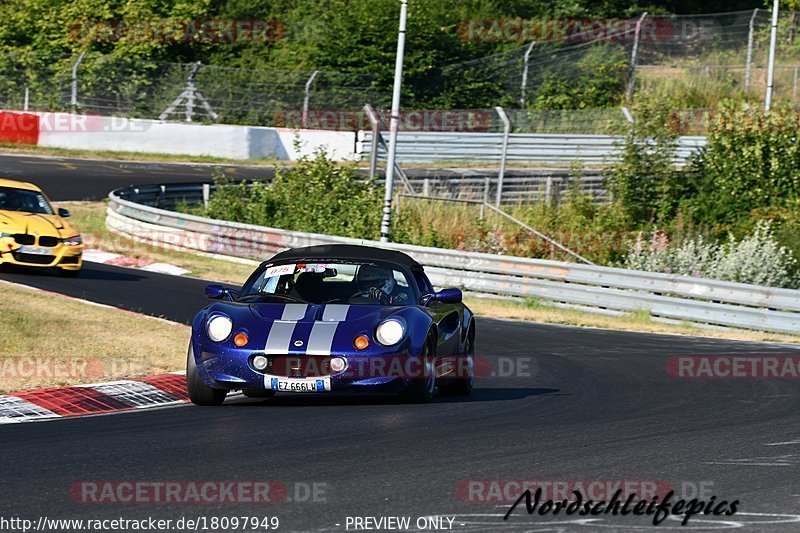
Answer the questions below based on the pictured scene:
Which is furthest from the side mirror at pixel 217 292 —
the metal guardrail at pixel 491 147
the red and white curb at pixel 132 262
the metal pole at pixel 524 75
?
the metal pole at pixel 524 75

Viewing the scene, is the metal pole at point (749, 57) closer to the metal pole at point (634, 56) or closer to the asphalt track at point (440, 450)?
the metal pole at point (634, 56)

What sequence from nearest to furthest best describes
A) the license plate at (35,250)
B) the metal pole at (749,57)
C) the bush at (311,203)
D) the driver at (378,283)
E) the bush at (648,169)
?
the driver at (378,283)
the license plate at (35,250)
the bush at (311,203)
the bush at (648,169)
the metal pole at (749,57)

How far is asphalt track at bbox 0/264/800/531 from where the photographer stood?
5.98m

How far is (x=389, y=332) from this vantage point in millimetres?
9539

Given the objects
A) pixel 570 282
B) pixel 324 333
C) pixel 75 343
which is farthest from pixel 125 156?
pixel 324 333

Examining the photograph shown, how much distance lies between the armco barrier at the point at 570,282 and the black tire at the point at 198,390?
11.1 metres

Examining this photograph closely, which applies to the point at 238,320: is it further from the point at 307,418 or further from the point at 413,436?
the point at 413,436

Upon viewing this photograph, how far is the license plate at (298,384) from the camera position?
929 centimetres

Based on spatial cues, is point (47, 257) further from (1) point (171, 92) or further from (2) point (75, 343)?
(1) point (171, 92)

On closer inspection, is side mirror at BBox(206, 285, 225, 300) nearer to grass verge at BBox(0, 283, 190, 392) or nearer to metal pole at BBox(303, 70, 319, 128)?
grass verge at BBox(0, 283, 190, 392)

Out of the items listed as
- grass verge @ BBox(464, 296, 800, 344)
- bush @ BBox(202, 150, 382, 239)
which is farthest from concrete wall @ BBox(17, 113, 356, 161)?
grass verge @ BBox(464, 296, 800, 344)

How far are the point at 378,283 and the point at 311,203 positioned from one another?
686 inches

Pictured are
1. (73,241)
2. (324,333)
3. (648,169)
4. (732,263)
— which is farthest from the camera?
(648,169)

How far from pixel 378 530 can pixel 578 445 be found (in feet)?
8.91
